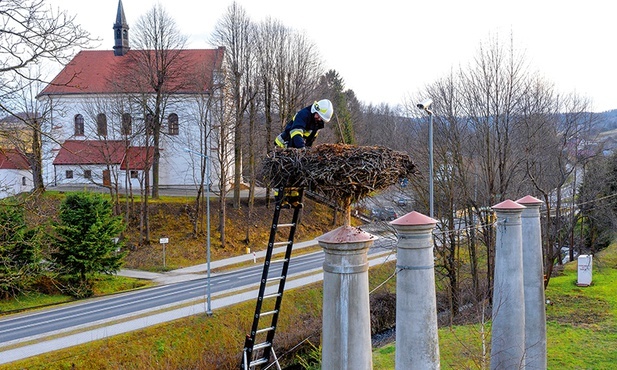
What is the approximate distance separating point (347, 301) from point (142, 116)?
3531 centimetres

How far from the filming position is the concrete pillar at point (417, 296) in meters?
4.08

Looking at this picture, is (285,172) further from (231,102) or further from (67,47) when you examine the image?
(231,102)

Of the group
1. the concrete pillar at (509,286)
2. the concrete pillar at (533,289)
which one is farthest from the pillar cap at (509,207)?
the concrete pillar at (533,289)

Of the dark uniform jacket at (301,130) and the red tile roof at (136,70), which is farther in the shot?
the red tile roof at (136,70)

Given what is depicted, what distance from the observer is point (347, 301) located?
3975 millimetres

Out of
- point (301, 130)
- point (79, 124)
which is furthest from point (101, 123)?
point (301, 130)

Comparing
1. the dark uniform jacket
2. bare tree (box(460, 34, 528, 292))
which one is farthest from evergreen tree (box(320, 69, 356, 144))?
the dark uniform jacket

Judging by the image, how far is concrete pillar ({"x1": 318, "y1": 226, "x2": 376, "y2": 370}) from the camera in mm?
3963

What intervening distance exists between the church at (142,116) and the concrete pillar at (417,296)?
25.9m

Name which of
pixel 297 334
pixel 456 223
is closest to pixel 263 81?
pixel 456 223

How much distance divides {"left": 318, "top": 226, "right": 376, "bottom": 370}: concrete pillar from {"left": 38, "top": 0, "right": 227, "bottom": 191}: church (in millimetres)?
25833

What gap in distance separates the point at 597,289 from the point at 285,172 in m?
18.4

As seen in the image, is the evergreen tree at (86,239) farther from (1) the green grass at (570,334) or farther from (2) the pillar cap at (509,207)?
(2) the pillar cap at (509,207)

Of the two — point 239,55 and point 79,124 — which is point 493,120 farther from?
point 79,124
